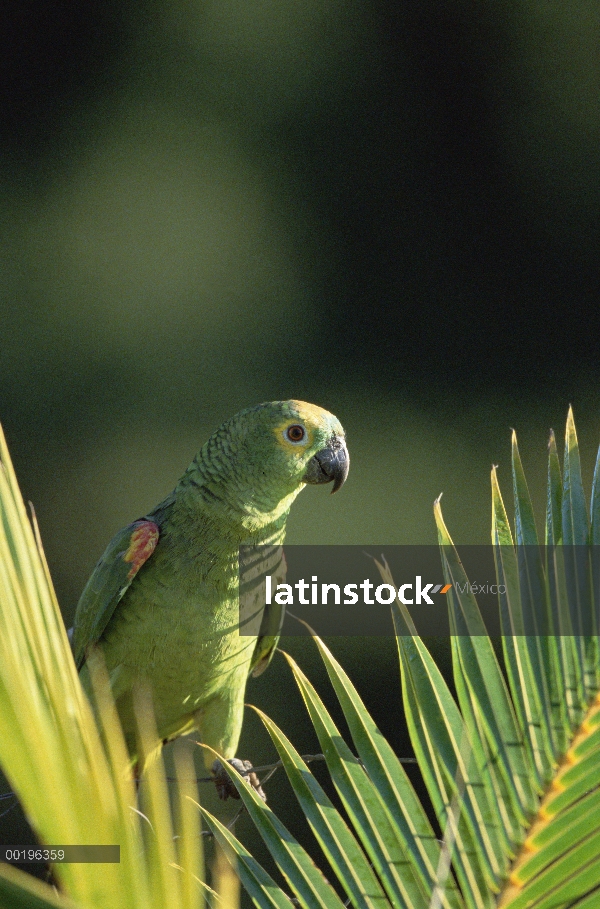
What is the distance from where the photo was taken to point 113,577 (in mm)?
1274

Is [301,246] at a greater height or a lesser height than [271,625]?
greater

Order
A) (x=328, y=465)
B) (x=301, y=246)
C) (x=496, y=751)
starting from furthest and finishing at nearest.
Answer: (x=301, y=246) → (x=328, y=465) → (x=496, y=751)

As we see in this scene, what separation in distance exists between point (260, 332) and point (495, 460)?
44.2 inches

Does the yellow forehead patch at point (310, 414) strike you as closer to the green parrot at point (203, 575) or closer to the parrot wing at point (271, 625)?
the green parrot at point (203, 575)

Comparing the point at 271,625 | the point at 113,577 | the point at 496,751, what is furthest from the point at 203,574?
the point at 496,751

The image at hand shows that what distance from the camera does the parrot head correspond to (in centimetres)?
129

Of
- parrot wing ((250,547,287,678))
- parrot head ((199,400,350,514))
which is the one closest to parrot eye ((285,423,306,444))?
parrot head ((199,400,350,514))

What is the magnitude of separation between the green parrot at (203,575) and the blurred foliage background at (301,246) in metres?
1.95

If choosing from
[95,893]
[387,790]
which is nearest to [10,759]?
[95,893]

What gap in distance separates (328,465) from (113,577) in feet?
1.14

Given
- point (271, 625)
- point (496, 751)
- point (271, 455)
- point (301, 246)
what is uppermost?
point (301, 246)

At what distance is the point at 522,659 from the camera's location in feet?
1.78

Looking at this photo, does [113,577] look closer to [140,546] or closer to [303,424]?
[140,546]

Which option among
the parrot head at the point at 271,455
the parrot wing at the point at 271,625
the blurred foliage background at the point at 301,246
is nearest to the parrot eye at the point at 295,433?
the parrot head at the point at 271,455
